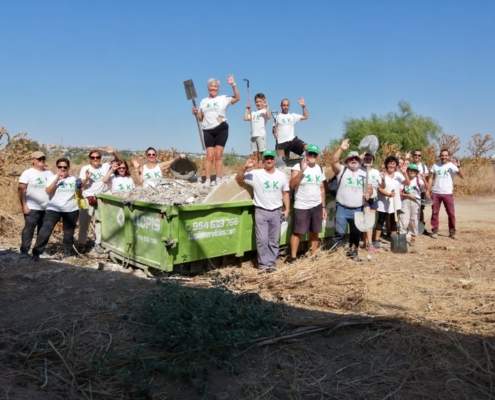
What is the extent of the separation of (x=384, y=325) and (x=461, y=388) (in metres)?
0.98

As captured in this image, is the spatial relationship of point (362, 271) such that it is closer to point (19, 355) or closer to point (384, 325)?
point (384, 325)

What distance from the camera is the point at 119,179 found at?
7766mm

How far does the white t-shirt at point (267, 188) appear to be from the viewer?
6887 millimetres

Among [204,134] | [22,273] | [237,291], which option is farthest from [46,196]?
[237,291]

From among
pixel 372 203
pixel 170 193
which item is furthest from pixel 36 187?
pixel 372 203

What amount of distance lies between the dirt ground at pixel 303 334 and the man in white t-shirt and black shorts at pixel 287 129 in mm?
3465

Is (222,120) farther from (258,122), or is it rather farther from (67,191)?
(67,191)

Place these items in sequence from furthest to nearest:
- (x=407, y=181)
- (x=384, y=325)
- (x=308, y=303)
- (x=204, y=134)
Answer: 1. (x=407, y=181)
2. (x=204, y=134)
3. (x=308, y=303)
4. (x=384, y=325)

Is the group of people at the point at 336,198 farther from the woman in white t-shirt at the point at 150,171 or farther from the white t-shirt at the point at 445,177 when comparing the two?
the woman in white t-shirt at the point at 150,171

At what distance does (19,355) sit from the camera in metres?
3.89

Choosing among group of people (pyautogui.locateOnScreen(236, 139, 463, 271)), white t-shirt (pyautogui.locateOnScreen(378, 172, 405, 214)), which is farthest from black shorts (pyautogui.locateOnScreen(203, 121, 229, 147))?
white t-shirt (pyautogui.locateOnScreen(378, 172, 405, 214))

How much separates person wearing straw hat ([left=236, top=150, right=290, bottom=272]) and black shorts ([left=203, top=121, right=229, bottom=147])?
5.26ft

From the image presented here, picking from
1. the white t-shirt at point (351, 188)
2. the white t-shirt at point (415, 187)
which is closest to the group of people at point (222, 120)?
the white t-shirt at point (351, 188)

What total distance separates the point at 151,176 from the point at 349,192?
335 cm
